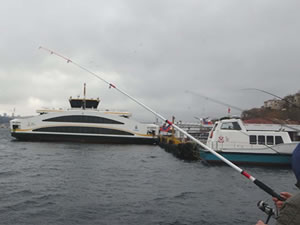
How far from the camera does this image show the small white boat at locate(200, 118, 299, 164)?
690 inches

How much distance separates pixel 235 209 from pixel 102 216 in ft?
13.6

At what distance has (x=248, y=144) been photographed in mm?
18422

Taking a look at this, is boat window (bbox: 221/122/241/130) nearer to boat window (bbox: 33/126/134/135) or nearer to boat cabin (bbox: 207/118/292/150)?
boat cabin (bbox: 207/118/292/150)

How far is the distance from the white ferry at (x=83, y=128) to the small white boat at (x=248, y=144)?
25679 mm

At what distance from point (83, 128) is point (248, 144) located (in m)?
30.5

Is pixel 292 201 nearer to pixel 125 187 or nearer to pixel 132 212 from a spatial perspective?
pixel 132 212

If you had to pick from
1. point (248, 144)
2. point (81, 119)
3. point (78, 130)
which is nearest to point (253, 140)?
point (248, 144)

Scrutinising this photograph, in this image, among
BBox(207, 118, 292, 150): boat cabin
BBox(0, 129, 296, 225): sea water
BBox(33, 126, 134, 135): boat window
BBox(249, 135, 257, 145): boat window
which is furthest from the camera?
BBox(33, 126, 134, 135): boat window

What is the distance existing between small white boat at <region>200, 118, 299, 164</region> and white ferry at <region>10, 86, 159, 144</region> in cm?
2568

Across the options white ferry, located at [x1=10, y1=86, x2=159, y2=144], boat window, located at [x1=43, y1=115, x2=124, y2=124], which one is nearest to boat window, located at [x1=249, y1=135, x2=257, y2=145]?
white ferry, located at [x1=10, y1=86, x2=159, y2=144]

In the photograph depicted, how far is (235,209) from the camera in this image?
337 inches

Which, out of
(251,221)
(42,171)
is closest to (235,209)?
(251,221)

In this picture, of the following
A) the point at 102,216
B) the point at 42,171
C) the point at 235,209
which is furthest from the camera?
the point at 42,171

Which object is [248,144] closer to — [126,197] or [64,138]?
[126,197]
